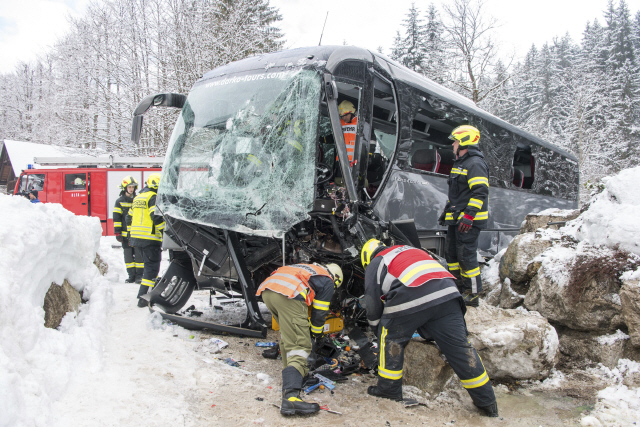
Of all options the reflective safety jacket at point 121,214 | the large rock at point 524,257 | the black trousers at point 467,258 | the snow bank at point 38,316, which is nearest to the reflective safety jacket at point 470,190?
the black trousers at point 467,258

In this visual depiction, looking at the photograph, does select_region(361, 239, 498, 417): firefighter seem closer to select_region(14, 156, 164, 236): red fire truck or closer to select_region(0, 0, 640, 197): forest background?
select_region(14, 156, 164, 236): red fire truck

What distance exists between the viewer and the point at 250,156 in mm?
4004

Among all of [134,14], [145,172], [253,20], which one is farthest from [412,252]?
[134,14]

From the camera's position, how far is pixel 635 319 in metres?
3.60

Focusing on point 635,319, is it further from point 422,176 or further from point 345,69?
point 345,69

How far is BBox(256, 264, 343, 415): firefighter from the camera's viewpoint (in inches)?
123

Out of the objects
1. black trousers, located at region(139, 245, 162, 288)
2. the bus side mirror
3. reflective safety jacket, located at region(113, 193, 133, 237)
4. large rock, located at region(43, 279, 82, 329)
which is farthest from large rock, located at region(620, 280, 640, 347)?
reflective safety jacket, located at region(113, 193, 133, 237)

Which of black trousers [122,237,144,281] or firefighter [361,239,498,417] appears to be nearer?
firefighter [361,239,498,417]

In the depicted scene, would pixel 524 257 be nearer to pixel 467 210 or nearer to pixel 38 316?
pixel 467 210

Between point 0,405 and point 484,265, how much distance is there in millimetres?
5620

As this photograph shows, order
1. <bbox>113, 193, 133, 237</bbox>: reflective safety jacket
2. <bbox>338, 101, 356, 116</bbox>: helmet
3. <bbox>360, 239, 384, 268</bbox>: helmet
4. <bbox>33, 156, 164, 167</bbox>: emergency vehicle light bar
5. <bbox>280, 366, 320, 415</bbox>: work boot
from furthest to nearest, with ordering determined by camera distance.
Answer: <bbox>33, 156, 164, 167</bbox>: emergency vehicle light bar, <bbox>113, 193, 133, 237</bbox>: reflective safety jacket, <bbox>338, 101, 356, 116</bbox>: helmet, <bbox>360, 239, 384, 268</bbox>: helmet, <bbox>280, 366, 320, 415</bbox>: work boot

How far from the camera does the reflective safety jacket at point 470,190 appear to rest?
465cm

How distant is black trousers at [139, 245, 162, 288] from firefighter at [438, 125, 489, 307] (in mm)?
3902

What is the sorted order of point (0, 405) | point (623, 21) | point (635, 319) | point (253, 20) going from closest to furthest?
1. point (0, 405)
2. point (635, 319)
3. point (253, 20)
4. point (623, 21)
